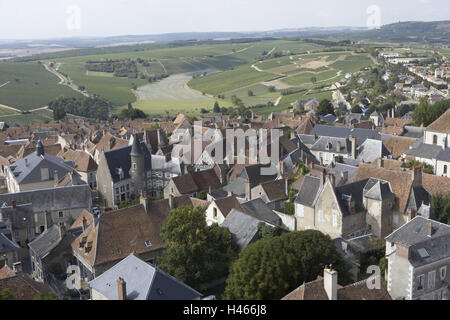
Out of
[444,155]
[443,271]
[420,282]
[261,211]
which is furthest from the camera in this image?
[444,155]

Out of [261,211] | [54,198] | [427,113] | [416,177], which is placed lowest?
[54,198]

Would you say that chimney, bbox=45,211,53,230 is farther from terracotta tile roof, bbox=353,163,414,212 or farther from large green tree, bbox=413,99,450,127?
large green tree, bbox=413,99,450,127

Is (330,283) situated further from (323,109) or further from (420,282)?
(323,109)

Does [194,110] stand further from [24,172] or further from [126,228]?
[126,228]

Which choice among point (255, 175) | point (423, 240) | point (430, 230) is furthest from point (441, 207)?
point (255, 175)

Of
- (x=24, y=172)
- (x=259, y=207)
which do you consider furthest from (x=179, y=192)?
(x=24, y=172)

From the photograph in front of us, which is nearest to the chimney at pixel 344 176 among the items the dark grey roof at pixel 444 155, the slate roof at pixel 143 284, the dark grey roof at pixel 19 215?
the dark grey roof at pixel 444 155
